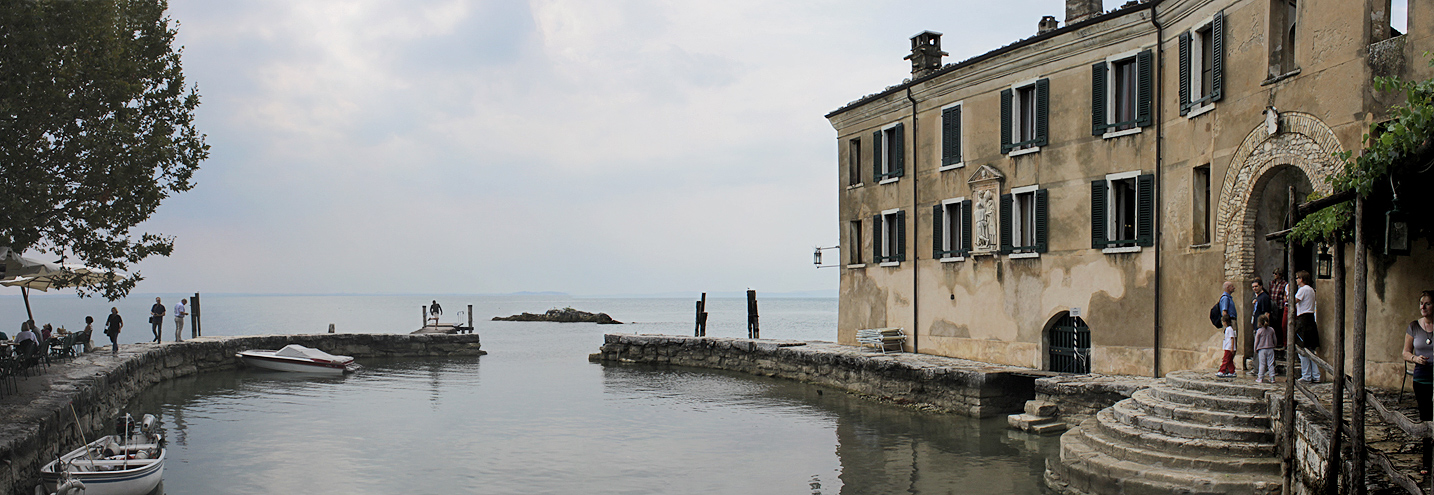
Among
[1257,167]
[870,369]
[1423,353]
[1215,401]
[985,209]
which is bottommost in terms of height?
[870,369]

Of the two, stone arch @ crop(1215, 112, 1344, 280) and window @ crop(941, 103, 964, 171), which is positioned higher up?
window @ crop(941, 103, 964, 171)

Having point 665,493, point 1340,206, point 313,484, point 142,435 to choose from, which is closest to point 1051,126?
point 1340,206

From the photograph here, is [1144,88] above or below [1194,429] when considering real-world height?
above

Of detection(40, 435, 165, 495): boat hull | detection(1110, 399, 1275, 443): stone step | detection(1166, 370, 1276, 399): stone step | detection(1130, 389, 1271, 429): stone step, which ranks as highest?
detection(1166, 370, 1276, 399): stone step

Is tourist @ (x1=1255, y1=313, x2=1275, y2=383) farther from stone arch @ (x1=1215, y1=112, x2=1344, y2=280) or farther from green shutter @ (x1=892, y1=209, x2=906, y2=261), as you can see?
green shutter @ (x1=892, y1=209, x2=906, y2=261)

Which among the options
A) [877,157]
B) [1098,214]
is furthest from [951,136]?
[1098,214]

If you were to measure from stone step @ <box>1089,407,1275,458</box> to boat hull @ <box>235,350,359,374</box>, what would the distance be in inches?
1007

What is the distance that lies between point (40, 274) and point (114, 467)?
346 inches

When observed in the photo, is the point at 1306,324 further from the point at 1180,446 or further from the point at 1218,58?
the point at 1218,58

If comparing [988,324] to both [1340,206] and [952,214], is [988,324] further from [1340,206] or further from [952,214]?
[1340,206]

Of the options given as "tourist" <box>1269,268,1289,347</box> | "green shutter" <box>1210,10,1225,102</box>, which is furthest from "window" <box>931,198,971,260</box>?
"tourist" <box>1269,268,1289,347</box>

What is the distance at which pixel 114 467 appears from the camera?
12148mm

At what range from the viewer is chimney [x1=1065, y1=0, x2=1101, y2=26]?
Answer: 1959 cm

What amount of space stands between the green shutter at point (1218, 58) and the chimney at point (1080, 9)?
4512 mm
